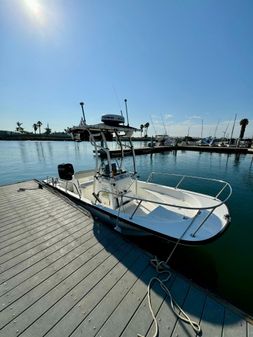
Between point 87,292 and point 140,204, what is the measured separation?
111 inches

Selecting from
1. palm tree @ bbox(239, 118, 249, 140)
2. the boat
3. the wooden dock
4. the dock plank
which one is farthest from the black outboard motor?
palm tree @ bbox(239, 118, 249, 140)

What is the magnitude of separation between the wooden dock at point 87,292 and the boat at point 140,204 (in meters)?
0.71

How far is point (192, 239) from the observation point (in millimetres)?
3467

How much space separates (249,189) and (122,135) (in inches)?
409

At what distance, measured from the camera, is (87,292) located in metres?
2.60

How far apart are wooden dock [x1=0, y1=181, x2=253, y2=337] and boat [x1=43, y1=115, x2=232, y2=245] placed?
71 cm

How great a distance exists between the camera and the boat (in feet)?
12.1

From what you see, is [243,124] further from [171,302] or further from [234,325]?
[171,302]

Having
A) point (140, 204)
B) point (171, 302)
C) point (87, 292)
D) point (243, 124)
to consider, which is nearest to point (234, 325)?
point (171, 302)

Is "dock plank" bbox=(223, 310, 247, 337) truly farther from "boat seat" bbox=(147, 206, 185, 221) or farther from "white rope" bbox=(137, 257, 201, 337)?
"boat seat" bbox=(147, 206, 185, 221)

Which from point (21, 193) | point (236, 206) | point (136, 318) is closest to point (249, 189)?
point (236, 206)

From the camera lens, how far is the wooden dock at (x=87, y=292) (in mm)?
2129

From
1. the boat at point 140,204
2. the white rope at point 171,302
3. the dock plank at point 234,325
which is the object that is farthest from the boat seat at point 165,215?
the dock plank at point 234,325

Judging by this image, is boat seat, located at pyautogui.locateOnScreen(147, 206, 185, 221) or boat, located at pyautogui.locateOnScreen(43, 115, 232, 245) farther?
boat seat, located at pyautogui.locateOnScreen(147, 206, 185, 221)
